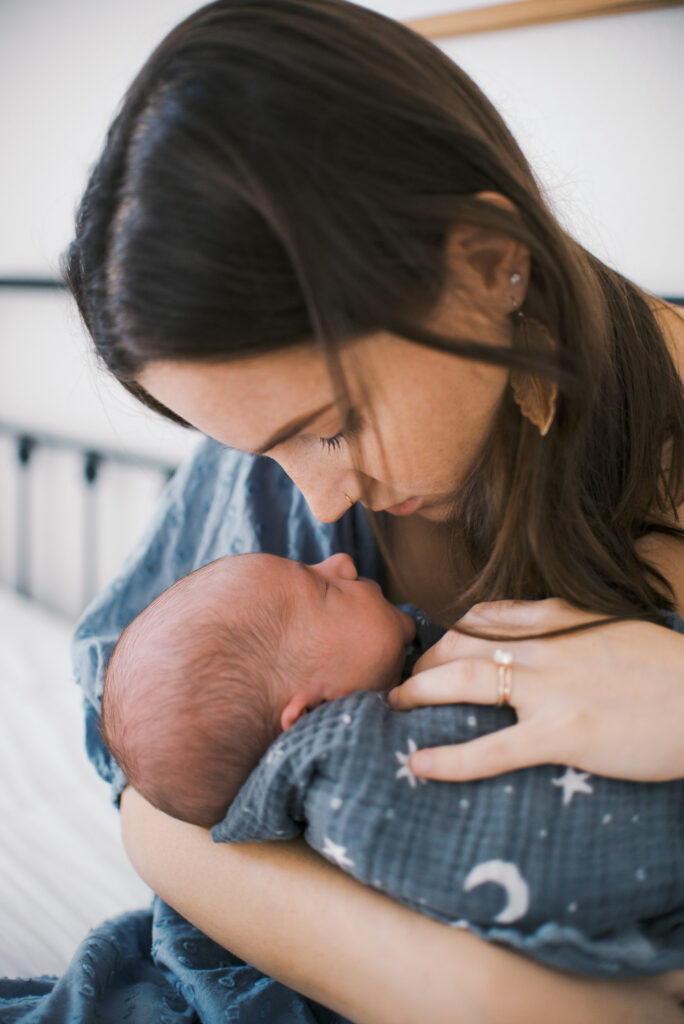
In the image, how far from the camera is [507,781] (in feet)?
2.24

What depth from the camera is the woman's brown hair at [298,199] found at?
0.57m

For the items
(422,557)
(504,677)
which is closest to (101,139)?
(422,557)

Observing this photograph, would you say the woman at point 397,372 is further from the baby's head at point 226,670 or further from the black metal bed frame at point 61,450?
the black metal bed frame at point 61,450

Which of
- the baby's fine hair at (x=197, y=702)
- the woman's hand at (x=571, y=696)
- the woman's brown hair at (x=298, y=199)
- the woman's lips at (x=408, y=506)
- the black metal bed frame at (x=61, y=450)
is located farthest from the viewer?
the black metal bed frame at (x=61, y=450)

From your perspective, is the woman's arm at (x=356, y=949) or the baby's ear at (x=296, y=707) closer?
the woman's arm at (x=356, y=949)

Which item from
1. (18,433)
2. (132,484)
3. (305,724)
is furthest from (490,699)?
(18,433)

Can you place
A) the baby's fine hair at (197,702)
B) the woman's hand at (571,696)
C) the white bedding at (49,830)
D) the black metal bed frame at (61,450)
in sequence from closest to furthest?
the woman's hand at (571,696), the baby's fine hair at (197,702), the white bedding at (49,830), the black metal bed frame at (61,450)

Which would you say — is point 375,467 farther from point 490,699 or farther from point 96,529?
point 96,529

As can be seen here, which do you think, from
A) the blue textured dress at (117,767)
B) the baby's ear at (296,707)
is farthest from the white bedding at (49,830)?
the baby's ear at (296,707)

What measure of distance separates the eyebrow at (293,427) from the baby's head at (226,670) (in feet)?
0.75

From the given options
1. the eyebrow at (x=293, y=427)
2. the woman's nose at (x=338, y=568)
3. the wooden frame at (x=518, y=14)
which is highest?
the wooden frame at (x=518, y=14)

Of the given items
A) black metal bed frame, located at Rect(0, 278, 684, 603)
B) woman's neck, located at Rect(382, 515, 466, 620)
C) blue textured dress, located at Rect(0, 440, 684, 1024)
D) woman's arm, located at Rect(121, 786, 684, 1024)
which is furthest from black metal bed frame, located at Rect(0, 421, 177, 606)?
woman's arm, located at Rect(121, 786, 684, 1024)

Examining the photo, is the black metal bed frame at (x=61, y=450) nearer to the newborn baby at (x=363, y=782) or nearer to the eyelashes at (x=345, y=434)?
the newborn baby at (x=363, y=782)

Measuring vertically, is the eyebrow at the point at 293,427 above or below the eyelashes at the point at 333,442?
above
